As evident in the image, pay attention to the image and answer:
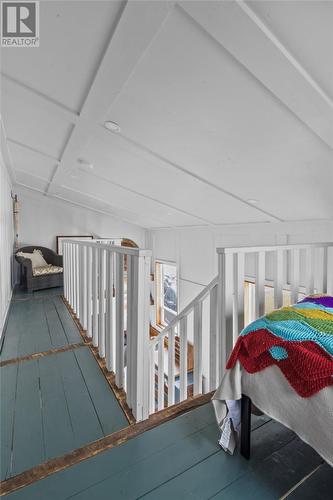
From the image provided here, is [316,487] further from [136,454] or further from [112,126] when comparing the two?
[112,126]

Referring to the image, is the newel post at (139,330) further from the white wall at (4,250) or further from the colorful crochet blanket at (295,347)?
the white wall at (4,250)

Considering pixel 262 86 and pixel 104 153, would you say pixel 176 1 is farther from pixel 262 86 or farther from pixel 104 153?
pixel 104 153

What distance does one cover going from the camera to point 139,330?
1.45 meters

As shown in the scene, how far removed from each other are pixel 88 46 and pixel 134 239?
620 cm

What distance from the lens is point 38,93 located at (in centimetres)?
201

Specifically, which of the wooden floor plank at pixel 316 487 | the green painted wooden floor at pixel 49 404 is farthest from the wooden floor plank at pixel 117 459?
the wooden floor plank at pixel 316 487

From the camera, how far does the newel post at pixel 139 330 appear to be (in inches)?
55.9

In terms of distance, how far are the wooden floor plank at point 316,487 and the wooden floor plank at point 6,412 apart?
47.4 inches

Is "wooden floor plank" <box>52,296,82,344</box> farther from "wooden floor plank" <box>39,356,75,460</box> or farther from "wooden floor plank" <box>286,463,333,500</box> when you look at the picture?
"wooden floor plank" <box>286,463,333,500</box>

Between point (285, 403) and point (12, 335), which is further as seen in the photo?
point (12, 335)

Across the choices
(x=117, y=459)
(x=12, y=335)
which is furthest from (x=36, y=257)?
(x=117, y=459)

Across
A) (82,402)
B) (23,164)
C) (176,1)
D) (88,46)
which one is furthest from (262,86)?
(23,164)

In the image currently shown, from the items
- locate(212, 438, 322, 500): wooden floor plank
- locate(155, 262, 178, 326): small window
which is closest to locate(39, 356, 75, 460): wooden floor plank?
locate(212, 438, 322, 500): wooden floor plank

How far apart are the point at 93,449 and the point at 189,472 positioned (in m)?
0.46
